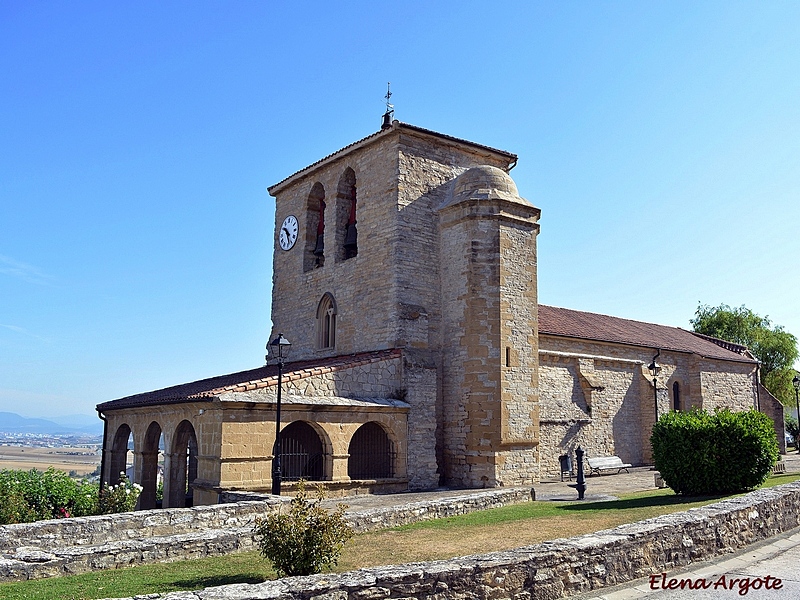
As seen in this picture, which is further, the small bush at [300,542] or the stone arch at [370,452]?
the stone arch at [370,452]

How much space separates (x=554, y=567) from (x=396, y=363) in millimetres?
11765

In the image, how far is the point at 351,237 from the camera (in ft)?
73.3

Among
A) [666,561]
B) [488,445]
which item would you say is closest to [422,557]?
[666,561]

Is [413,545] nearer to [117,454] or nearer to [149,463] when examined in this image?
[149,463]

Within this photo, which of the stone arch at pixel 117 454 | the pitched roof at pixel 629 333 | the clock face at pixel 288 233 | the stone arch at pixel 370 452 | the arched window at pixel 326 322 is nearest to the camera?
the stone arch at pixel 370 452

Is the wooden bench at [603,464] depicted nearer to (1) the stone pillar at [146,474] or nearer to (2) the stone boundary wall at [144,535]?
(2) the stone boundary wall at [144,535]

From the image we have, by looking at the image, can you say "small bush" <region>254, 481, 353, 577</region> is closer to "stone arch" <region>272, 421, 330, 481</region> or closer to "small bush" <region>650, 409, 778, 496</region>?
"stone arch" <region>272, 421, 330, 481</region>

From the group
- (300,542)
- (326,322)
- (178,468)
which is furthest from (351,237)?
(300,542)

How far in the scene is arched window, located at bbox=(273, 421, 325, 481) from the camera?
17734 mm

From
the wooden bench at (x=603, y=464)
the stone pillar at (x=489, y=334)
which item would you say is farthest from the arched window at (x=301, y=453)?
the wooden bench at (x=603, y=464)

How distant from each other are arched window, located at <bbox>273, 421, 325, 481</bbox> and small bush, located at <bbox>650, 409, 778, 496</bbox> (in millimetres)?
8443

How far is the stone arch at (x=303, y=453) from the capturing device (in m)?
17.2

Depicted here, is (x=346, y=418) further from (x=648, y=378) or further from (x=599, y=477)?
(x=648, y=378)

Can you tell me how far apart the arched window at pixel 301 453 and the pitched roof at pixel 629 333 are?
8.85 meters
